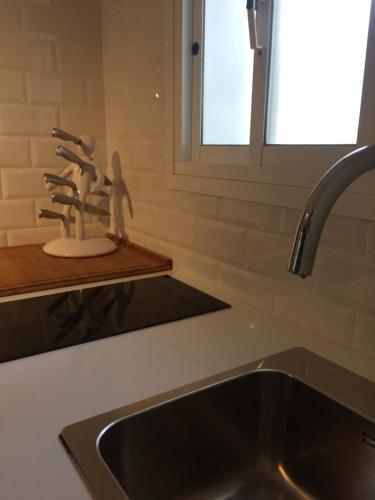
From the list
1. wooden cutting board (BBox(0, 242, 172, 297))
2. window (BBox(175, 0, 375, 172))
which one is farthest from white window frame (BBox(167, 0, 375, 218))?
wooden cutting board (BBox(0, 242, 172, 297))

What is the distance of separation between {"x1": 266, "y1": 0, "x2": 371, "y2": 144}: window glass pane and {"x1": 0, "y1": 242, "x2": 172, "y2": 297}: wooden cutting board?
0.54 meters

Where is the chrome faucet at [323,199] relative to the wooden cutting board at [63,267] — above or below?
above

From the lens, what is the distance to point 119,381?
68cm

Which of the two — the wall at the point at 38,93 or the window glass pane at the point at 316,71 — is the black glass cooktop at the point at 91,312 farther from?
the wall at the point at 38,93

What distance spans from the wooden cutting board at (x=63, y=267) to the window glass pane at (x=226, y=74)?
1.34ft

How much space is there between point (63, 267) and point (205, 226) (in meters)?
0.43

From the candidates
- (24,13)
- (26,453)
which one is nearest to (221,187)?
(26,453)

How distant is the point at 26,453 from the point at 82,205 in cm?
93

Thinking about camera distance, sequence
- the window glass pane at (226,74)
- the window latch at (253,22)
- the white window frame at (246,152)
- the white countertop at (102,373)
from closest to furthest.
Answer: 1. the white countertop at (102,373)
2. the white window frame at (246,152)
3. the window latch at (253,22)
4. the window glass pane at (226,74)

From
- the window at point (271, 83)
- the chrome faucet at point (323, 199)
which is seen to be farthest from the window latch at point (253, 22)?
the chrome faucet at point (323, 199)

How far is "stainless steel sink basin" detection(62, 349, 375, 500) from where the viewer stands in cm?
61

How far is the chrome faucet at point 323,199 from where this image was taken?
1.83 ft

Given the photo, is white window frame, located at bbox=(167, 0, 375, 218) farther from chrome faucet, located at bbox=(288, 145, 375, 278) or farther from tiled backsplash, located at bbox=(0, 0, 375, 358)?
chrome faucet, located at bbox=(288, 145, 375, 278)

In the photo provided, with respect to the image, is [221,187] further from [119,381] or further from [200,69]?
[119,381]
